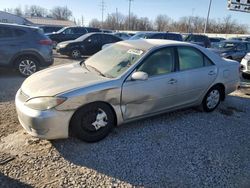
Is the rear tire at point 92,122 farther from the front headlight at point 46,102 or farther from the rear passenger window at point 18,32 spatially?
the rear passenger window at point 18,32

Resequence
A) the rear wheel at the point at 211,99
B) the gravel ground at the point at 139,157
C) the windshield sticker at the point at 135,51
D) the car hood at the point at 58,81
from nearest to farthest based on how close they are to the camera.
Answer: the gravel ground at the point at 139,157 < the car hood at the point at 58,81 < the windshield sticker at the point at 135,51 < the rear wheel at the point at 211,99

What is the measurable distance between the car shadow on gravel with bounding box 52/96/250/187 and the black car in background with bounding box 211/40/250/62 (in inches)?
319

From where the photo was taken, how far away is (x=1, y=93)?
602cm

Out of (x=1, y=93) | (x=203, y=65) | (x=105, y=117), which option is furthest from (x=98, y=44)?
(x=105, y=117)

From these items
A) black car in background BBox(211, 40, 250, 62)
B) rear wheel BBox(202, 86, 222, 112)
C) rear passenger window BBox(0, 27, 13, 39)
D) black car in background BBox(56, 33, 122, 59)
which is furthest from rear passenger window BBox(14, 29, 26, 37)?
black car in background BBox(211, 40, 250, 62)

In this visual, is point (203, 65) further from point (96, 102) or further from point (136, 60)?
point (96, 102)

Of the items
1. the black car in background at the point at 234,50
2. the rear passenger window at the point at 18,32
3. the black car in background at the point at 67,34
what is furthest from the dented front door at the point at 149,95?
the black car in background at the point at 67,34

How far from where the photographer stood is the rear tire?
3.54 metres

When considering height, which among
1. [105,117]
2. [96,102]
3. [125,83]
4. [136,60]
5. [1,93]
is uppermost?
[136,60]

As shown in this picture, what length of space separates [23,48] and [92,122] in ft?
17.0

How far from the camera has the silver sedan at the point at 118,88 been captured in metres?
3.36

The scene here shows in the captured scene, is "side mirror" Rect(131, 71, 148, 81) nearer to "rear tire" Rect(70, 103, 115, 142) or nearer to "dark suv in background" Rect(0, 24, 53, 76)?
"rear tire" Rect(70, 103, 115, 142)

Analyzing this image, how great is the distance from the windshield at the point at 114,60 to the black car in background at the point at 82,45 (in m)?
9.66

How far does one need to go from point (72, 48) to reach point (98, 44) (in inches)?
61.9
